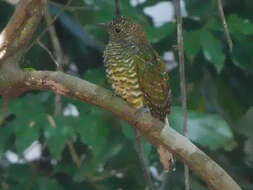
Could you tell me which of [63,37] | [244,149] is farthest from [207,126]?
[63,37]

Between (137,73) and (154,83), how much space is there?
0.37 ft

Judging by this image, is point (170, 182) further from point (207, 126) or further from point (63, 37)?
point (63, 37)

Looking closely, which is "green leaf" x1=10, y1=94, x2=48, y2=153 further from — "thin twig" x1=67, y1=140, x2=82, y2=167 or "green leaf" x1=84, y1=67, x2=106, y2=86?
"thin twig" x1=67, y1=140, x2=82, y2=167

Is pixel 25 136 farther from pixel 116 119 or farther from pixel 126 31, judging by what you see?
pixel 126 31

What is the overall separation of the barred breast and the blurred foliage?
0.38 metres

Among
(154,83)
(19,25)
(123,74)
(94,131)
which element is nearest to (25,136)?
Result: (94,131)

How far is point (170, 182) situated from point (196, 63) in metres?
0.72

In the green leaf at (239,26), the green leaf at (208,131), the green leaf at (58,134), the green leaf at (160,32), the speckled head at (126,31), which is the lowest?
the green leaf at (208,131)

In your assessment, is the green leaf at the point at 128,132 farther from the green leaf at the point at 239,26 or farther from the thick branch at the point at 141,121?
the thick branch at the point at 141,121

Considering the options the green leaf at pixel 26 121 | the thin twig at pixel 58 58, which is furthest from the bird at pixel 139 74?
the thin twig at pixel 58 58

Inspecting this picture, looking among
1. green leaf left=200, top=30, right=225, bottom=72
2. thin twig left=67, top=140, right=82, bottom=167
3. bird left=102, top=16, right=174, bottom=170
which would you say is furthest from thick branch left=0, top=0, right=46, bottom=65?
thin twig left=67, top=140, right=82, bottom=167

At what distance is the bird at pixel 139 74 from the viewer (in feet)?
13.7

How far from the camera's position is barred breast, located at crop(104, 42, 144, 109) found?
13.8 ft

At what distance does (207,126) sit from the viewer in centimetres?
482
